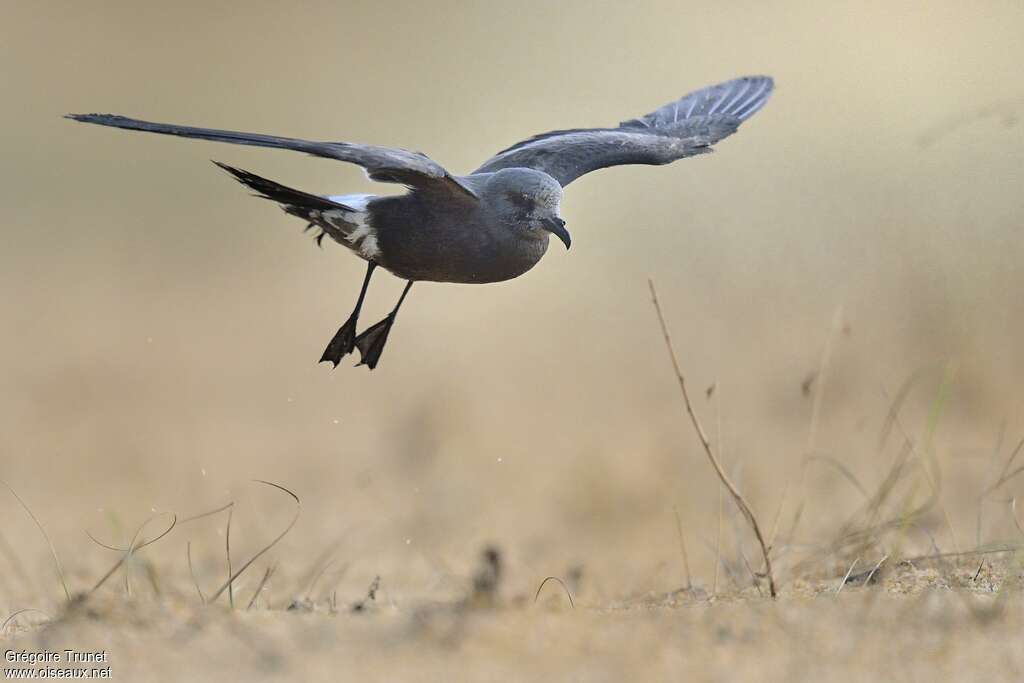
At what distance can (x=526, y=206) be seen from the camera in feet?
18.1

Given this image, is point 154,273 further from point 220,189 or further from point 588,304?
point 588,304

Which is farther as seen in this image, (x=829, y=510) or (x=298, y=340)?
(x=298, y=340)

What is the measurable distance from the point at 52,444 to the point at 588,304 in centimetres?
449

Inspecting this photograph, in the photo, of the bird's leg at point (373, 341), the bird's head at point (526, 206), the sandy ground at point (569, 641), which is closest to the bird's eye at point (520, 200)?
the bird's head at point (526, 206)

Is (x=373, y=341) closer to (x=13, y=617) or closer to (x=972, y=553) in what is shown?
(x=13, y=617)

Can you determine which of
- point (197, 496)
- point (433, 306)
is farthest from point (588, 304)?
point (197, 496)

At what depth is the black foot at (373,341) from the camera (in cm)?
629

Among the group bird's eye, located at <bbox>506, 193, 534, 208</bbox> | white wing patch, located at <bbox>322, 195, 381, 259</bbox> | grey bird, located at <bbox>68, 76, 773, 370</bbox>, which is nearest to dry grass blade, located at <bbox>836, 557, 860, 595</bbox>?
grey bird, located at <bbox>68, 76, 773, 370</bbox>

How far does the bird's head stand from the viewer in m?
5.49

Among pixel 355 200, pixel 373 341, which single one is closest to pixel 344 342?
pixel 373 341

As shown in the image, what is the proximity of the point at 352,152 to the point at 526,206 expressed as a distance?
3.17 feet

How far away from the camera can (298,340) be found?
426 inches

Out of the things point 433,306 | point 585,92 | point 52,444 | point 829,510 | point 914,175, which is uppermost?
point 585,92

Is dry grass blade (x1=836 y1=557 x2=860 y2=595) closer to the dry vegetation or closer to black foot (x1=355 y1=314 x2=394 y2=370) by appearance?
the dry vegetation
